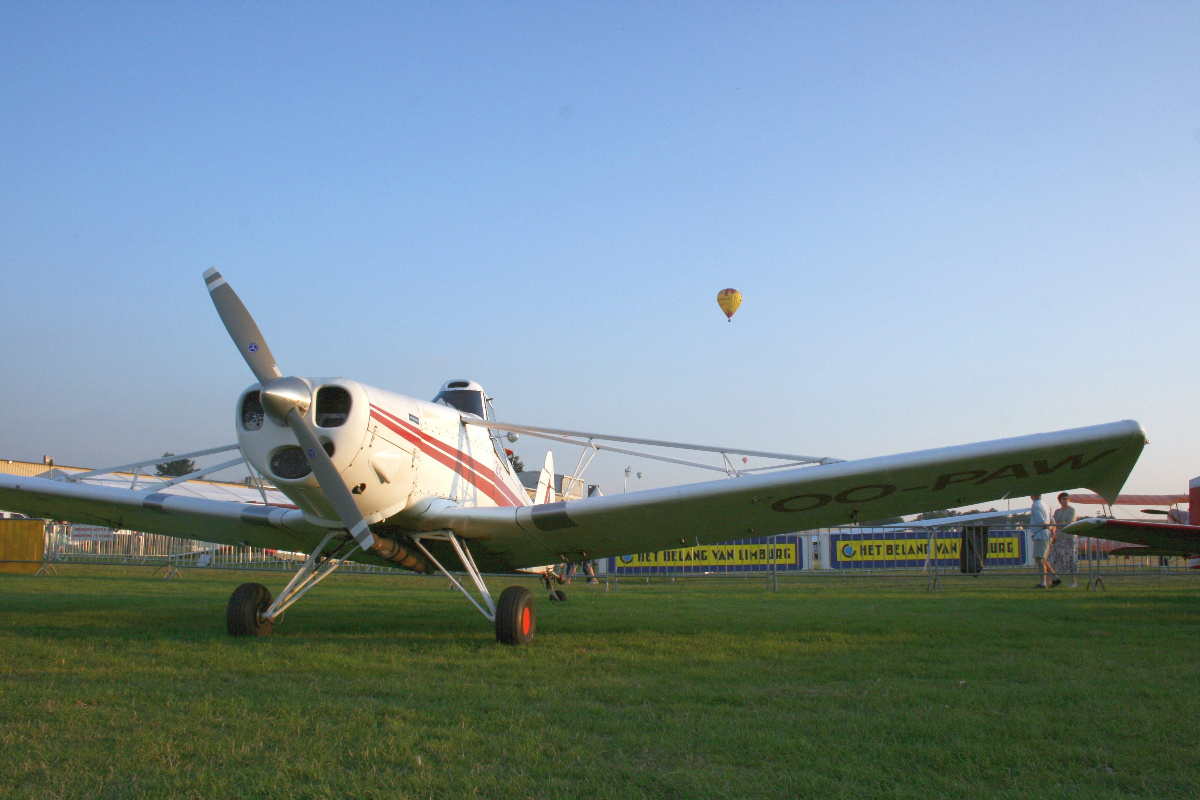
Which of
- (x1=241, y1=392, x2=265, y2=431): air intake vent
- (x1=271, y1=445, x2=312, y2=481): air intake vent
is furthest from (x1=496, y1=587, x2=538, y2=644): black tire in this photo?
(x1=241, y1=392, x2=265, y2=431): air intake vent

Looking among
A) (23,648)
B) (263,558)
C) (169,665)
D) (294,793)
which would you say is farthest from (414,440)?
(263,558)

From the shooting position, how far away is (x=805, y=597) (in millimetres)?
12430

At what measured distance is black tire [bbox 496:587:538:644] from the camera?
22.7 ft

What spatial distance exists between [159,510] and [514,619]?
4.44m

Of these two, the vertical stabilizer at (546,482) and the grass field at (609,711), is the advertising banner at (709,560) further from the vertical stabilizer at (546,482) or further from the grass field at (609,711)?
the grass field at (609,711)

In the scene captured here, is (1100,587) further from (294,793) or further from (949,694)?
(294,793)

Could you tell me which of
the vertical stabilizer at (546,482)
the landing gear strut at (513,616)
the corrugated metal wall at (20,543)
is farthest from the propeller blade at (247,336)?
→ the corrugated metal wall at (20,543)

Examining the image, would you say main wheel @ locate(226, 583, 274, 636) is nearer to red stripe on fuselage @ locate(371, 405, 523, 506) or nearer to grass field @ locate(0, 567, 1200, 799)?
grass field @ locate(0, 567, 1200, 799)

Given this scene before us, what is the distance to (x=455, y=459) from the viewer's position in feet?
27.0

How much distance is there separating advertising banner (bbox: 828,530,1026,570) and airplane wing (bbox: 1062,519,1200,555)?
383 inches

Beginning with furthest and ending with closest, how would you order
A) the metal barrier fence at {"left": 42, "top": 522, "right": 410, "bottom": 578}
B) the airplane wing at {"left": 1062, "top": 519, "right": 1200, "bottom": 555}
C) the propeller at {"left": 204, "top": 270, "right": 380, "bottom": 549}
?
the metal barrier fence at {"left": 42, "top": 522, "right": 410, "bottom": 578}, the airplane wing at {"left": 1062, "top": 519, "right": 1200, "bottom": 555}, the propeller at {"left": 204, "top": 270, "right": 380, "bottom": 549}

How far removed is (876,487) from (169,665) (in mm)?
5635

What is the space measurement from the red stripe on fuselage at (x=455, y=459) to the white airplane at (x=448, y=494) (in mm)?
20

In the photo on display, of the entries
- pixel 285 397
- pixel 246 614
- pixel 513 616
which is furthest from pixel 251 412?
pixel 513 616
